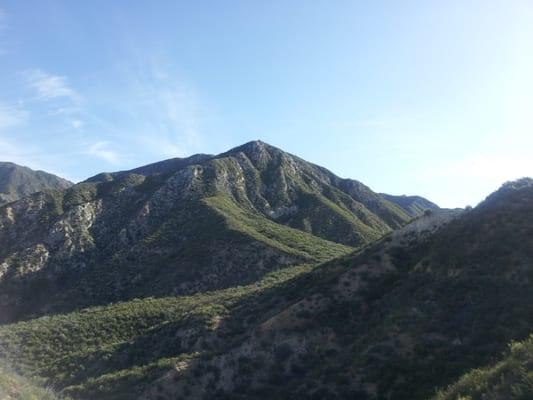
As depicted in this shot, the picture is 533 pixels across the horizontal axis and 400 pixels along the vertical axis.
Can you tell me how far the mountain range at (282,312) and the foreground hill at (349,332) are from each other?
10 centimetres

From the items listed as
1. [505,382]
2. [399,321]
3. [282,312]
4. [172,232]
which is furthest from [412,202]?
[505,382]

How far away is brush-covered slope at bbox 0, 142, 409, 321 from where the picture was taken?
207ft

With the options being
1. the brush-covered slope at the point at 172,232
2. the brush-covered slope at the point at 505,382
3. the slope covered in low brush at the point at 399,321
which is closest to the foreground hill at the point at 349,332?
the slope covered in low brush at the point at 399,321

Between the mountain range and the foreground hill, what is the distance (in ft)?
0.34

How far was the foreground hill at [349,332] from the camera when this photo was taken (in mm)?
18375

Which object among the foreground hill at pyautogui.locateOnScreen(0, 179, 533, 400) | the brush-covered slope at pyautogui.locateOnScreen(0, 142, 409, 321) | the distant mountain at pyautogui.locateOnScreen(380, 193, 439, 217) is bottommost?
the foreground hill at pyautogui.locateOnScreen(0, 179, 533, 400)

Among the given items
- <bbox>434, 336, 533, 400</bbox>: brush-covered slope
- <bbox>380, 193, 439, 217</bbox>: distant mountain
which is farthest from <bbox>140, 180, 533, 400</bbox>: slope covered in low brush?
<bbox>380, 193, 439, 217</bbox>: distant mountain

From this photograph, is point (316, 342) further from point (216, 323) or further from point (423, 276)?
point (216, 323)

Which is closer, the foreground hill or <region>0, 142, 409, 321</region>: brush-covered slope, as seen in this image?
the foreground hill

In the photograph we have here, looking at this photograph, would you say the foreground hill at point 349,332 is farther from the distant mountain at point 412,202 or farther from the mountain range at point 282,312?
the distant mountain at point 412,202

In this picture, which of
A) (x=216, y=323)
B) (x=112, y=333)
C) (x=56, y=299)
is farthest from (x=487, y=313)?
(x=56, y=299)

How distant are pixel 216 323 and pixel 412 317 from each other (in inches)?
649

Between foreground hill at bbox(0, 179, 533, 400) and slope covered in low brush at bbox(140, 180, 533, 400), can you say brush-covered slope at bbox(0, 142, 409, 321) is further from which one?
slope covered in low brush at bbox(140, 180, 533, 400)

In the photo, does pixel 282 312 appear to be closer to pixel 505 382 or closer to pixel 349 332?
pixel 349 332
